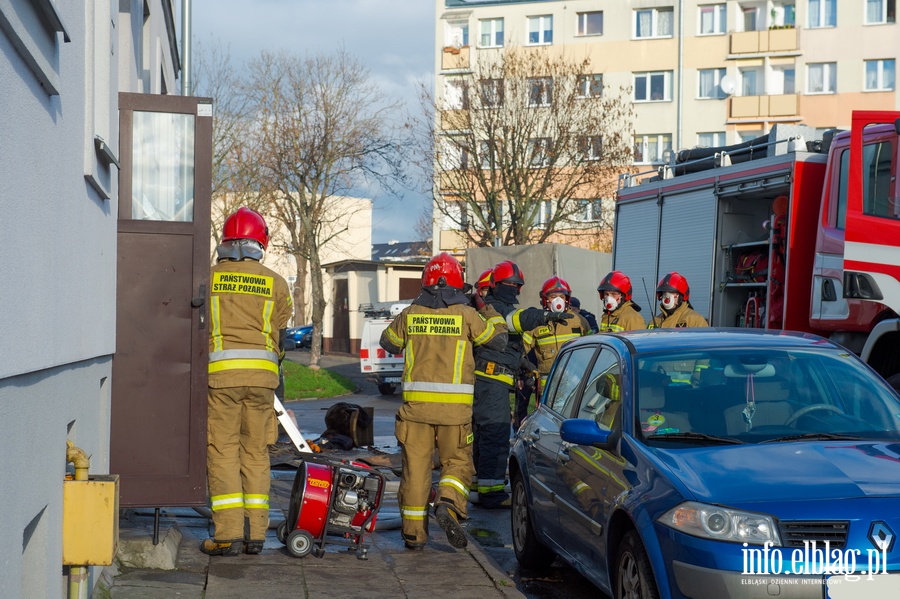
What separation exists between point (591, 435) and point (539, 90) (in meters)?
27.2

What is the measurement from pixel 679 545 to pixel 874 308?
580 centimetres

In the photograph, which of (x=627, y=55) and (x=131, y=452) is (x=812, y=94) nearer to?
(x=627, y=55)

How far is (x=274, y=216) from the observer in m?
36.0

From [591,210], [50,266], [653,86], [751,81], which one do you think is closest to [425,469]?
[50,266]

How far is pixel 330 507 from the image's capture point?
708 centimetres

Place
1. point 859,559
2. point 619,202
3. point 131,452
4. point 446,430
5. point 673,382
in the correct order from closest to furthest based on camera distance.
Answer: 1. point 859,559
2. point 673,382
3. point 131,452
4. point 446,430
5. point 619,202

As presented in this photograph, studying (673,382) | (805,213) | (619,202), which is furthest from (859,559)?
(619,202)

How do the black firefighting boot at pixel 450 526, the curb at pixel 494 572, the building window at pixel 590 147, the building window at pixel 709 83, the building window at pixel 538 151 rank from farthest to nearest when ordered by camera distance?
the building window at pixel 709 83
the building window at pixel 590 147
the building window at pixel 538 151
the black firefighting boot at pixel 450 526
the curb at pixel 494 572

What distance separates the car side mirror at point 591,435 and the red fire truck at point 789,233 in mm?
4727

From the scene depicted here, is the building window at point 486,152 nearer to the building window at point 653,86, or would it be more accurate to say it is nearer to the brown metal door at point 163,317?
the building window at point 653,86

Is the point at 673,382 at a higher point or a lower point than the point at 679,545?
higher

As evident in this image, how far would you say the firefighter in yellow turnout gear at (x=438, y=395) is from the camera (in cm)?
742

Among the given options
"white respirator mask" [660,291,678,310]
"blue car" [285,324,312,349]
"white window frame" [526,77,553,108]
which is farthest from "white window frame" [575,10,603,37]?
"white respirator mask" [660,291,678,310]

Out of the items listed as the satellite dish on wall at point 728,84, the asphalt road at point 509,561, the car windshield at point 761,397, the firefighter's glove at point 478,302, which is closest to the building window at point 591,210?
the satellite dish on wall at point 728,84
